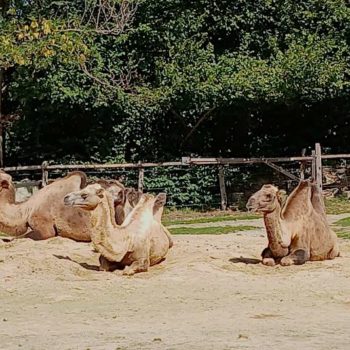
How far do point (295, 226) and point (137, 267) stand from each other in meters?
1.98

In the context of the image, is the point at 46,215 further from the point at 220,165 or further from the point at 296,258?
the point at 220,165

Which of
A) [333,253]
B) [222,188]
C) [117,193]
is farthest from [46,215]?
[222,188]

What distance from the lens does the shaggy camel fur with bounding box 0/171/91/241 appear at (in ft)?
39.5

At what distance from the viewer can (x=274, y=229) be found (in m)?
9.67

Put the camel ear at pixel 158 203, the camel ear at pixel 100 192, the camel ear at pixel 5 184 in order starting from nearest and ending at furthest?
the camel ear at pixel 100 192, the camel ear at pixel 158 203, the camel ear at pixel 5 184

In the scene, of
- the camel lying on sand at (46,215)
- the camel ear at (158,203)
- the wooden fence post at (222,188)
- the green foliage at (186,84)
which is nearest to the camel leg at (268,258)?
the camel ear at (158,203)

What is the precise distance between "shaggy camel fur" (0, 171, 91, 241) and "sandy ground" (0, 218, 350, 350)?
32.5 inches

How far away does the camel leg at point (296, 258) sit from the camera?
9.78 m

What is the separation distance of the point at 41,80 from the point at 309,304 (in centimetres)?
1623

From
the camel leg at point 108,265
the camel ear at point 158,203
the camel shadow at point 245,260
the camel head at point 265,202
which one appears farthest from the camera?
the camel ear at point 158,203

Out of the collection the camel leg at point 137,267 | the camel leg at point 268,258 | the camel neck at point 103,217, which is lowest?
the camel leg at point 268,258

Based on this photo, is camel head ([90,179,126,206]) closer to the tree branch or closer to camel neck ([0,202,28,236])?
camel neck ([0,202,28,236])

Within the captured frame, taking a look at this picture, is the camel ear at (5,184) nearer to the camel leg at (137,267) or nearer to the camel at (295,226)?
the camel leg at (137,267)

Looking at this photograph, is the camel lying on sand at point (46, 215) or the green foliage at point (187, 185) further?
the green foliage at point (187, 185)
